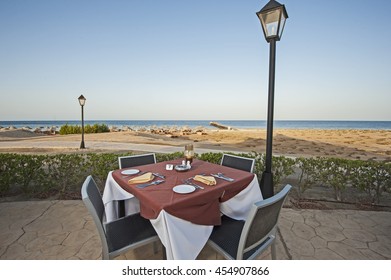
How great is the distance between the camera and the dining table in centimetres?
114

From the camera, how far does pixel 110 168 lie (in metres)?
3.00

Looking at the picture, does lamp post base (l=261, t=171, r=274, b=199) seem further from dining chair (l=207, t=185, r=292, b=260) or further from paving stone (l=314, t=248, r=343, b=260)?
dining chair (l=207, t=185, r=292, b=260)

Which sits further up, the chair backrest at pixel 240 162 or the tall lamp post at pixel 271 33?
the tall lamp post at pixel 271 33

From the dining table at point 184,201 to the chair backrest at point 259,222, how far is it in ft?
0.92

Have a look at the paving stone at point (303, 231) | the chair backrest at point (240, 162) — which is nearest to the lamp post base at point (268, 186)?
the chair backrest at point (240, 162)

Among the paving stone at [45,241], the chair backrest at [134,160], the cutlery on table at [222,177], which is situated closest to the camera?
the cutlery on table at [222,177]

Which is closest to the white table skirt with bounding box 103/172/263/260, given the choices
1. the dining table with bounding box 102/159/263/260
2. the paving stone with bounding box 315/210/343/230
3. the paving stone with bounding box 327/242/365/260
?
the dining table with bounding box 102/159/263/260

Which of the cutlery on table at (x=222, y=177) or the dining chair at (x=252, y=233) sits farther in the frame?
the cutlery on table at (x=222, y=177)

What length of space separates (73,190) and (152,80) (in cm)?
1300

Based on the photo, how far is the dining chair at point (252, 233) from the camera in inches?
42.3

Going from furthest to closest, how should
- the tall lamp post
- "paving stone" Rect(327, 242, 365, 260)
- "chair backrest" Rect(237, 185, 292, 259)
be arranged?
the tall lamp post
"paving stone" Rect(327, 242, 365, 260)
"chair backrest" Rect(237, 185, 292, 259)

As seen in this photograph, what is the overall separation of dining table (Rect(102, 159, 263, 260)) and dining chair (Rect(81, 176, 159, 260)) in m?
0.20

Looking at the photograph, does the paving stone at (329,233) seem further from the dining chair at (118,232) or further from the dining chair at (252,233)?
the dining chair at (118,232)
